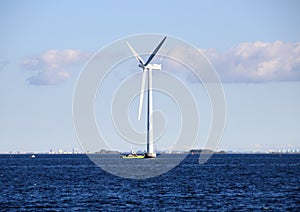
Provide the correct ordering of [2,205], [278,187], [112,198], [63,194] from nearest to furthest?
[2,205], [112,198], [63,194], [278,187]

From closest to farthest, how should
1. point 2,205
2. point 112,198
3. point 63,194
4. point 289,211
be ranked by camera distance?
point 289,211 < point 2,205 < point 112,198 < point 63,194

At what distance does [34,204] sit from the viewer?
86.1 m

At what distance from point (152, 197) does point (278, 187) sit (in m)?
27.9

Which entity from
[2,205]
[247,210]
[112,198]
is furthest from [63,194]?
[247,210]

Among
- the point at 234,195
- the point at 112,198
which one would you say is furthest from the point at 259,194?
the point at 112,198

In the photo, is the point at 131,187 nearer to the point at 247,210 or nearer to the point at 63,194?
the point at 63,194

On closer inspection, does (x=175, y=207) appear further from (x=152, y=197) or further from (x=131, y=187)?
(x=131, y=187)

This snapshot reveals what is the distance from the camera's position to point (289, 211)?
77500 millimetres

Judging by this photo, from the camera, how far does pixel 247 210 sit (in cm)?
7856

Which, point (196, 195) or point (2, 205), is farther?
point (196, 195)

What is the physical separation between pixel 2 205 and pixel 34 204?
417 cm

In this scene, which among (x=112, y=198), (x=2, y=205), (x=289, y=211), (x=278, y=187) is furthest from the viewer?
(x=278, y=187)

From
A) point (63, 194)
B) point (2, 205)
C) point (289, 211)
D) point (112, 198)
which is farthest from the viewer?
point (63, 194)

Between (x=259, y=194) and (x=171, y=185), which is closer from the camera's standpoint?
(x=259, y=194)
